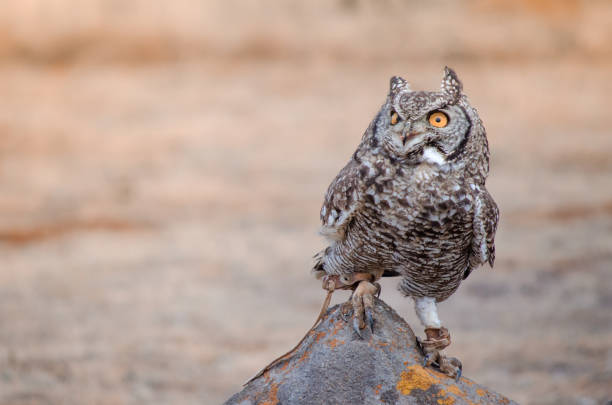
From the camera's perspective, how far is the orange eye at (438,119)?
3326 millimetres

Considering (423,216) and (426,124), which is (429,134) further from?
(423,216)

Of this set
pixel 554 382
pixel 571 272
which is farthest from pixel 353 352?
pixel 571 272

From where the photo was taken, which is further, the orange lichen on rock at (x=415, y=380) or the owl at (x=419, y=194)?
the orange lichen on rock at (x=415, y=380)

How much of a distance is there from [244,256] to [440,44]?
7620mm

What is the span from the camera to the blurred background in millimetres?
7422

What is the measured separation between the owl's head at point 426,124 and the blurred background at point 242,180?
317 centimetres

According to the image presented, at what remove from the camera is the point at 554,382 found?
21.4ft

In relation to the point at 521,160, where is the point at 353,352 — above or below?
below

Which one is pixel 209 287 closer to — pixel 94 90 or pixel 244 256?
pixel 244 256

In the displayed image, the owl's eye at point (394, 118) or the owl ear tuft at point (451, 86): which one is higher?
the owl ear tuft at point (451, 86)

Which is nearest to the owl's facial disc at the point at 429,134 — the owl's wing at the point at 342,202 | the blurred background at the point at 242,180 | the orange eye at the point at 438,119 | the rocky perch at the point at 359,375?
the orange eye at the point at 438,119

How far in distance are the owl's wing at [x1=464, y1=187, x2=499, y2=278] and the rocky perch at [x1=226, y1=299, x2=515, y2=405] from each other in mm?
559

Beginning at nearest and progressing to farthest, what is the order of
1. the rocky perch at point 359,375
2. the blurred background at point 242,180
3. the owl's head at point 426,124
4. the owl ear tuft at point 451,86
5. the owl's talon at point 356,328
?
the owl's head at point 426,124, the owl ear tuft at point 451,86, the rocky perch at point 359,375, the owl's talon at point 356,328, the blurred background at point 242,180

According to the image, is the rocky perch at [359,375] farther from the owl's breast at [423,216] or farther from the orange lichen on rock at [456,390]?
the owl's breast at [423,216]
